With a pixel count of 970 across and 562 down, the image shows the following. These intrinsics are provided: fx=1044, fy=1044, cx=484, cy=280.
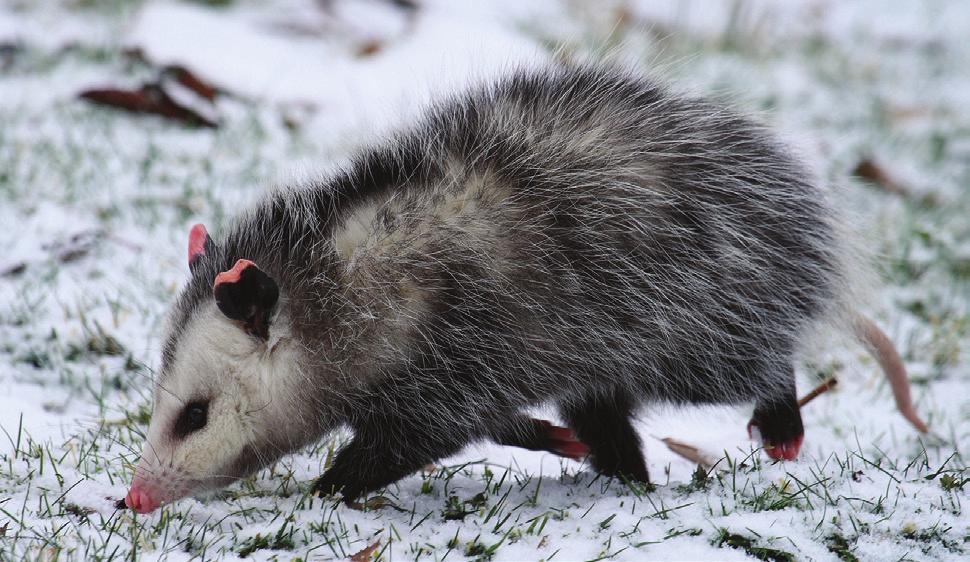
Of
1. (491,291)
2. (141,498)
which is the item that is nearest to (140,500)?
(141,498)

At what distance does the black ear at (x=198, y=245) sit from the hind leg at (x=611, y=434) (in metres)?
0.93

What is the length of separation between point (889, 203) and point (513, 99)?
289 cm

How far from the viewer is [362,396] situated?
227cm

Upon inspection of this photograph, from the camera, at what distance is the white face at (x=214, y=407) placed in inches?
83.1

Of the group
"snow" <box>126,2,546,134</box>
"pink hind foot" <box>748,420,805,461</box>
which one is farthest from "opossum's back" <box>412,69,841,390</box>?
"snow" <box>126,2,546,134</box>

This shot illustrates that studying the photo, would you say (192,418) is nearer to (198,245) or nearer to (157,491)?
(157,491)

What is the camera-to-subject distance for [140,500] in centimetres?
204

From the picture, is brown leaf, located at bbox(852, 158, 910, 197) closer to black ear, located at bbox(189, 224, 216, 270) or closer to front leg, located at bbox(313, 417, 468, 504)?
front leg, located at bbox(313, 417, 468, 504)

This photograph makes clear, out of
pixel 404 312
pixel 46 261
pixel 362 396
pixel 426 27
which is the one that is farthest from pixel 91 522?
pixel 426 27

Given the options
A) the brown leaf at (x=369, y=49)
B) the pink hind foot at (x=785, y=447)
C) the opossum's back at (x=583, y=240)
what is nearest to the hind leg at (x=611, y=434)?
the opossum's back at (x=583, y=240)

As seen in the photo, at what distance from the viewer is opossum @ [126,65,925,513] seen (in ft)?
7.18

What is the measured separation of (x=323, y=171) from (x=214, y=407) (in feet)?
2.16

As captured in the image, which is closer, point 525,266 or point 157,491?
point 157,491

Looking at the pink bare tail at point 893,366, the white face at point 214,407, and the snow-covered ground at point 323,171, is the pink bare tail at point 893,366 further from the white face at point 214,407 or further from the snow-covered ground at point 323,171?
the white face at point 214,407
